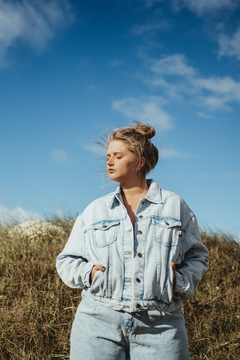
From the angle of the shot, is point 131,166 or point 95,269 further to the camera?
point 131,166

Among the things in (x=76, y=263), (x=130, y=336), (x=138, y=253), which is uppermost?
(x=138, y=253)

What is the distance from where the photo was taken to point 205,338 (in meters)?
4.37

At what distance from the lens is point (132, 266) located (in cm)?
234

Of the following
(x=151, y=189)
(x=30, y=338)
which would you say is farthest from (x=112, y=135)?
(x=30, y=338)

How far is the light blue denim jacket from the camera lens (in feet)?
7.56

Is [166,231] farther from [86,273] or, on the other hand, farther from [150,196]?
[86,273]

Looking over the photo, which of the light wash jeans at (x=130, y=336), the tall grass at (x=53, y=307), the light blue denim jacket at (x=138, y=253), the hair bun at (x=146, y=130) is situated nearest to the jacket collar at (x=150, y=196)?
the light blue denim jacket at (x=138, y=253)

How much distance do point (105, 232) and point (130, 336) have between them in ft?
2.54

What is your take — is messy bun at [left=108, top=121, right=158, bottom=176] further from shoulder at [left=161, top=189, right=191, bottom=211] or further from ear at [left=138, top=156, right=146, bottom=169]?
shoulder at [left=161, top=189, right=191, bottom=211]

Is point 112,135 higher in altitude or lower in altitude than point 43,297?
higher

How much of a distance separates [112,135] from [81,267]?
1.19m

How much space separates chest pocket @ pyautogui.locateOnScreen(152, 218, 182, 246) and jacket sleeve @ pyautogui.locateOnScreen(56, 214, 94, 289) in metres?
0.56

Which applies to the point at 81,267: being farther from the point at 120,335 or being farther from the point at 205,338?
the point at 205,338

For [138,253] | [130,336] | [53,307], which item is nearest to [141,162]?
[138,253]
